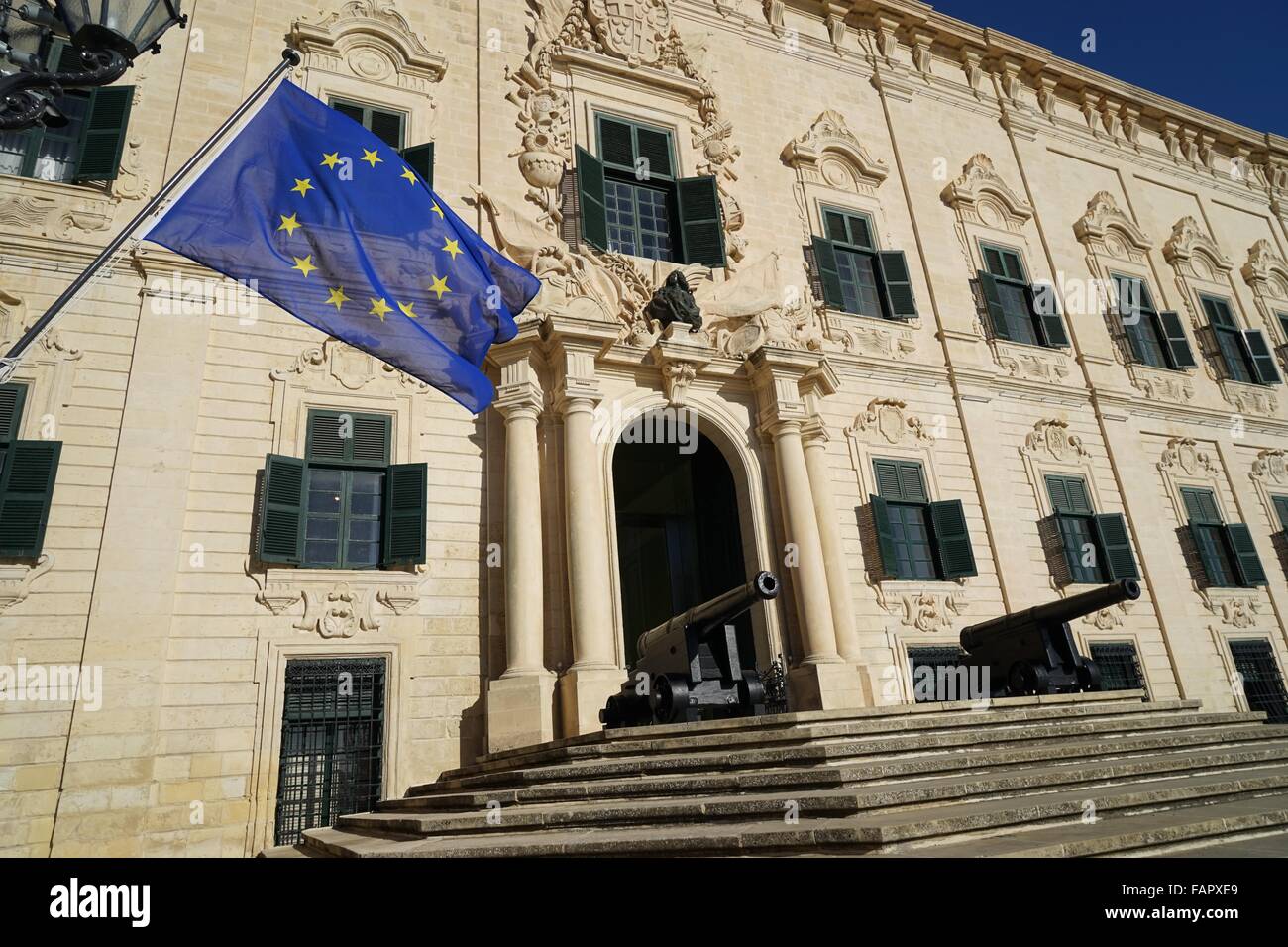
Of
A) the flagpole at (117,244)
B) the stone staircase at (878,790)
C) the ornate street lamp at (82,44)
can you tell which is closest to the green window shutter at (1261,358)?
the stone staircase at (878,790)

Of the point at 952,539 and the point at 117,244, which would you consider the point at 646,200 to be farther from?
the point at 117,244

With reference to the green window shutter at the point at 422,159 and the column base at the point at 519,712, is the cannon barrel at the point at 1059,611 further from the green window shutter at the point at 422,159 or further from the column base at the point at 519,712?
the green window shutter at the point at 422,159

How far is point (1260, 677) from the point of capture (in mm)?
13773

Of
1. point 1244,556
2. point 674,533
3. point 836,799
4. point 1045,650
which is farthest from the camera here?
point 1244,556

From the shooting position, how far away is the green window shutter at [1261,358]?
17375mm

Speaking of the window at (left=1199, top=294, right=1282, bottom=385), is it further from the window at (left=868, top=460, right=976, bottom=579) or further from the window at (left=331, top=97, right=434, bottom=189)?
the window at (left=331, top=97, right=434, bottom=189)

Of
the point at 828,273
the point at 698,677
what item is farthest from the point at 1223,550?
the point at 698,677

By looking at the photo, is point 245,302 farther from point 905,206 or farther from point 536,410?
point 905,206

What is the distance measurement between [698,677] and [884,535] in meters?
4.94

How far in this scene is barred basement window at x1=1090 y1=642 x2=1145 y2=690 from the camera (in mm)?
12422

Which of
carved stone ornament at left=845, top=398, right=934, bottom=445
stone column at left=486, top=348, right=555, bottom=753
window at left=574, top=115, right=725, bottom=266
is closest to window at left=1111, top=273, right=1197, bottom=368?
carved stone ornament at left=845, top=398, right=934, bottom=445

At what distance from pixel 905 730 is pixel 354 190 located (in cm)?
661

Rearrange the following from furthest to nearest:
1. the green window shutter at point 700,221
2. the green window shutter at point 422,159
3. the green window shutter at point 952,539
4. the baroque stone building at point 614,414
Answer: the green window shutter at point 700,221 < the green window shutter at point 952,539 < the green window shutter at point 422,159 < the baroque stone building at point 614,414

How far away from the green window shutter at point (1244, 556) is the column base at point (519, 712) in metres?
14.0
